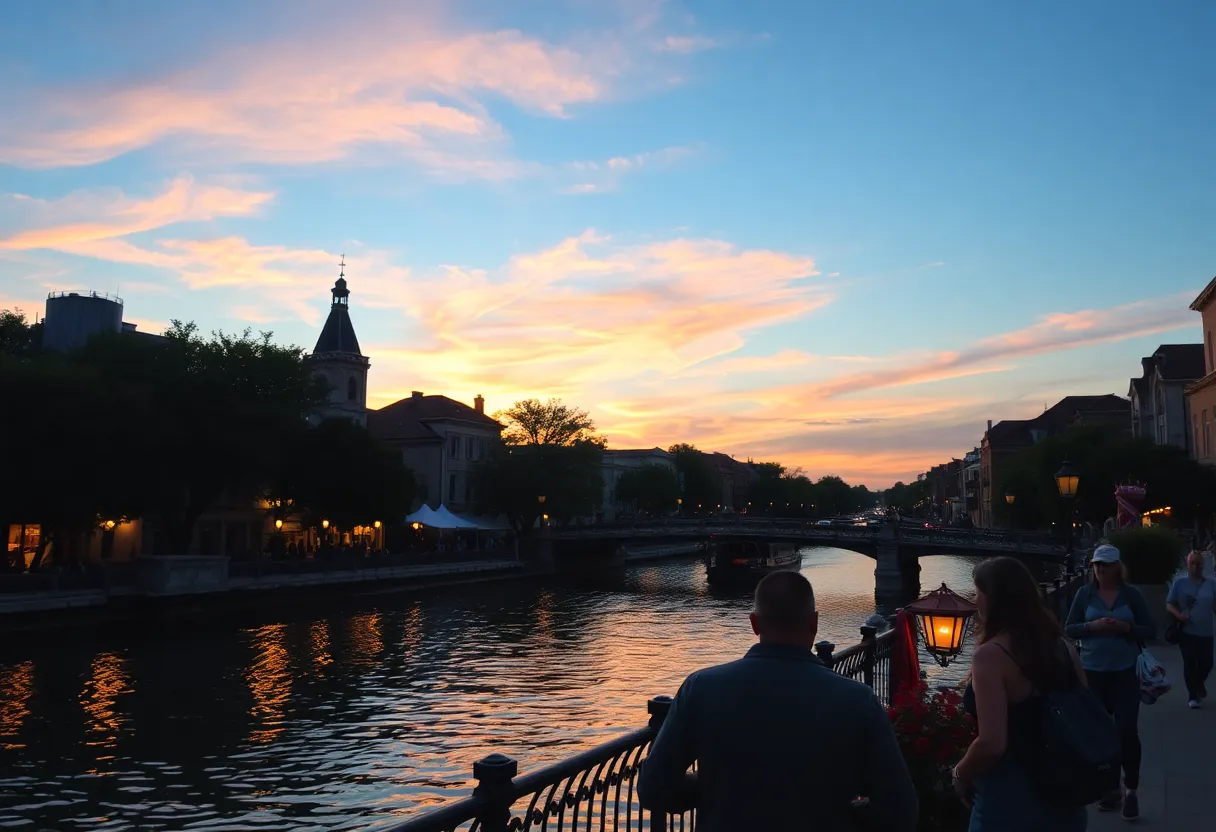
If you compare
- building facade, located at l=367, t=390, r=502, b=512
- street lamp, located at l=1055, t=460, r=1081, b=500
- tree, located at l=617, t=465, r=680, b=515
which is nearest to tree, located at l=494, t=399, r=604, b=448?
building facade, located at l=367, t=390, r=502, b=512

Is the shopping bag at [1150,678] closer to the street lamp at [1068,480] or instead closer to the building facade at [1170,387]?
the street lamp at [1068,480]

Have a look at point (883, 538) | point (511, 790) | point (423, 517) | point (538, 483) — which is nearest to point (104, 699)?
point (511, 790)

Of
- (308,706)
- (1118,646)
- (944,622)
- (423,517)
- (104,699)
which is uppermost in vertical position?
(423,517)

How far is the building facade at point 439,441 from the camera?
80938 mm

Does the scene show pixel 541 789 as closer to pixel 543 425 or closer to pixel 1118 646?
pixel 1118 646

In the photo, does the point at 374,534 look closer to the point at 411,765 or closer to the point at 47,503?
the point at 47,503

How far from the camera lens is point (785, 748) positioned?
3.05 metres

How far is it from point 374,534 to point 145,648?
37602mm

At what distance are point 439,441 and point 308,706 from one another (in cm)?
5951

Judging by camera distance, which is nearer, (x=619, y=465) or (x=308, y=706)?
(x=308, y=706)

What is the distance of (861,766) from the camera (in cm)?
309

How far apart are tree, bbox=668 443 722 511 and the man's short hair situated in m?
129

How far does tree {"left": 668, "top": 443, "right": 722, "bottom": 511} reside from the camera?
135375 mm

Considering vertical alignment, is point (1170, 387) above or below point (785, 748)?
above
